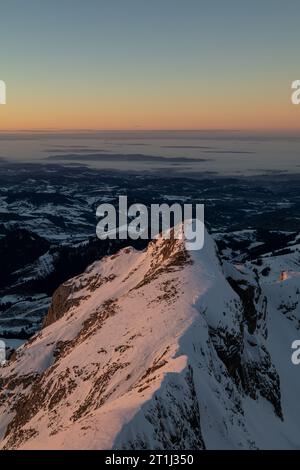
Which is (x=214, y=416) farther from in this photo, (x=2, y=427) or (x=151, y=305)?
(x=2, y=427)

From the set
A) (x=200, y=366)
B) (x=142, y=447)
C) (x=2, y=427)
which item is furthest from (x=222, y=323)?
(x=2, y=427)

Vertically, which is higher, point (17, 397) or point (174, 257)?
point (174, 257)

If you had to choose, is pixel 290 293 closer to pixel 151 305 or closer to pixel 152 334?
pixel 151 305

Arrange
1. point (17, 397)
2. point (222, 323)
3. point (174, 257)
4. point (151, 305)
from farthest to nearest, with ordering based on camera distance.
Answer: point (174, 257)
point (17, 397)
point (151, 305)
point (222, 323)

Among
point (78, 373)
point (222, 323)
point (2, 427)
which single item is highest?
point (222, 323)

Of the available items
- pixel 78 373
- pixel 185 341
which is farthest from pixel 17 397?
pixel 185 341
